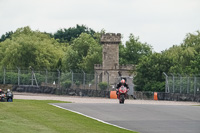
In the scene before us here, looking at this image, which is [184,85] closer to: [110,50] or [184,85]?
[184,85]

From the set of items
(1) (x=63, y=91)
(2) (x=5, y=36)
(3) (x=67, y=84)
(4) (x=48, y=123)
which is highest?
(2) (x=5, y=36)

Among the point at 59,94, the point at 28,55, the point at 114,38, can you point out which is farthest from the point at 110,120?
the point at 28,55

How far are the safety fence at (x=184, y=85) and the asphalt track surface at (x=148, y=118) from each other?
21.5 meters

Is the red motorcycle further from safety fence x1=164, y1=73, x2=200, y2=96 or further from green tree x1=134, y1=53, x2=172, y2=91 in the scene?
green tree x1=134, y1=53, x2=172, y2=91

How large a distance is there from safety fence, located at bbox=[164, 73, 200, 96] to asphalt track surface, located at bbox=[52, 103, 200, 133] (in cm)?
2150

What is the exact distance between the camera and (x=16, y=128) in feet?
54.1

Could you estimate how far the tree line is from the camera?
73625 millimetres

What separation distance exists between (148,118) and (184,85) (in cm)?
2833

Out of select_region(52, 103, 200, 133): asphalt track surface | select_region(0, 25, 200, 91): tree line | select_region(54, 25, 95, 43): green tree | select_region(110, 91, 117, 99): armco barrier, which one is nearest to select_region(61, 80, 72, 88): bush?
select_region(110, 91, 117, 99): armco barrier

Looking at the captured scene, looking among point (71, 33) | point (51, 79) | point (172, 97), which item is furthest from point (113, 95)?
point (71, 33)

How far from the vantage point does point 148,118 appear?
23578mm

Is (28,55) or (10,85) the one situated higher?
(28,55)

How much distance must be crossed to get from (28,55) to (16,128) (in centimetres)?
8885

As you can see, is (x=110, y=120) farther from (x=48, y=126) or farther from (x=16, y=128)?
(x=16, y=128)
